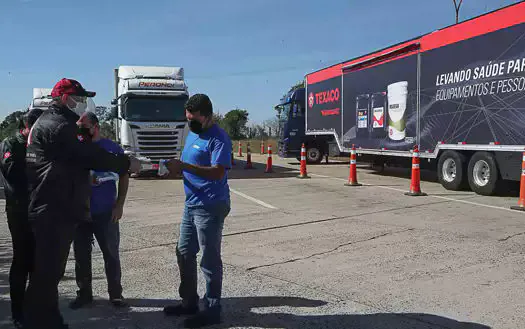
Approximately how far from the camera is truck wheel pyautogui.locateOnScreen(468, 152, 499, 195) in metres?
11.1

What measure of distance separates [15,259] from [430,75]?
11.5 metres

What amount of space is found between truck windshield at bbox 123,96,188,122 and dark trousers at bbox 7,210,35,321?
12506 mm

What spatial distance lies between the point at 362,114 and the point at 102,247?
43.4 feet

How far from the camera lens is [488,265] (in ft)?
18.3

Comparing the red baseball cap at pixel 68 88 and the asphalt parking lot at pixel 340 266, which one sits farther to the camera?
the asphalt parking lot at pixel 340 266

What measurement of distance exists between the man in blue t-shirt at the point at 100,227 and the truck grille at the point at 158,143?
1189cm

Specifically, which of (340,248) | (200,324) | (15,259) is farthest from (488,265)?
(15,259)

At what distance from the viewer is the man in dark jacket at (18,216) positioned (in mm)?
3875

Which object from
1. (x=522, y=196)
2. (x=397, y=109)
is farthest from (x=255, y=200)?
(x=397, y=109)

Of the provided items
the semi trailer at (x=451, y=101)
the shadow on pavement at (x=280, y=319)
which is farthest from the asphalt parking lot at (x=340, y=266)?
the semi trailer at (x=451, y=101)

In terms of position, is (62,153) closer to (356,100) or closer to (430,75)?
(430,75)

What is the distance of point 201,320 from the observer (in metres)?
→ 3.89

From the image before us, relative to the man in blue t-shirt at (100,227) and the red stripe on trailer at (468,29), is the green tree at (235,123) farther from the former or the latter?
the man in blue t-shirt at (100,227)

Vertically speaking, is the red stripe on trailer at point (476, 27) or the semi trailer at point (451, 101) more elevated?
the red stripe on trailer at point (476, 27)
